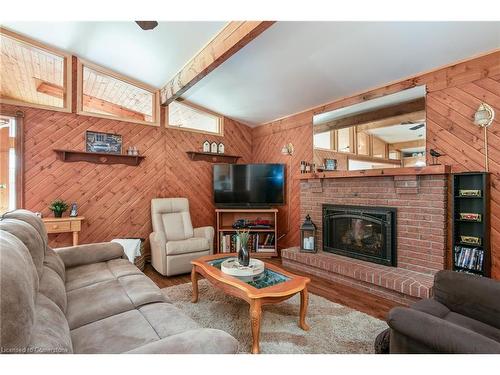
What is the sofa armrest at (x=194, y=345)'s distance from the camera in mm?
986

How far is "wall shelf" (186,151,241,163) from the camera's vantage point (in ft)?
15.1

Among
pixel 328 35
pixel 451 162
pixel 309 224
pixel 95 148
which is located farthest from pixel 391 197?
pixel 95 148

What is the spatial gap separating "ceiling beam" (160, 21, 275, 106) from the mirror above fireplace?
1971 millimetres

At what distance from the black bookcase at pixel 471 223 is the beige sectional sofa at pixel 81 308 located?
2686 millimetres

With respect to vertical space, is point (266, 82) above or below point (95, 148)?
above

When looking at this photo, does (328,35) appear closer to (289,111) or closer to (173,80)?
(289,111)

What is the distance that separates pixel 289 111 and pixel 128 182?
115 inches

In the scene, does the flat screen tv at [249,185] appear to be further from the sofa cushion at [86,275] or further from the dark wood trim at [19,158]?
the dark wood trim at [19,158]

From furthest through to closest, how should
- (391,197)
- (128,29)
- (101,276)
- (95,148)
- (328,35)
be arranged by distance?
1. (95,148)
2. (391,197)
3. (128,29)
4. (328,35)
5. (101,276)

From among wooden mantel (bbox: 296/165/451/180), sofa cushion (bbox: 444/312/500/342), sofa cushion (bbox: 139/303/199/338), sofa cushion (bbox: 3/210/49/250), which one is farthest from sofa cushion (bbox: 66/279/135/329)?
wooden mantel (bbox: 296/165/451/180)

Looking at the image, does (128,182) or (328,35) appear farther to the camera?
(128,182)

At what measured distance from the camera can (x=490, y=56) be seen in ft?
8.13

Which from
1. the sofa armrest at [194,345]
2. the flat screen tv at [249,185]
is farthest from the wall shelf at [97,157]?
the sofa armrest at [194,345]

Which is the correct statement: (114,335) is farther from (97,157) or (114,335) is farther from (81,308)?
(97,157)
